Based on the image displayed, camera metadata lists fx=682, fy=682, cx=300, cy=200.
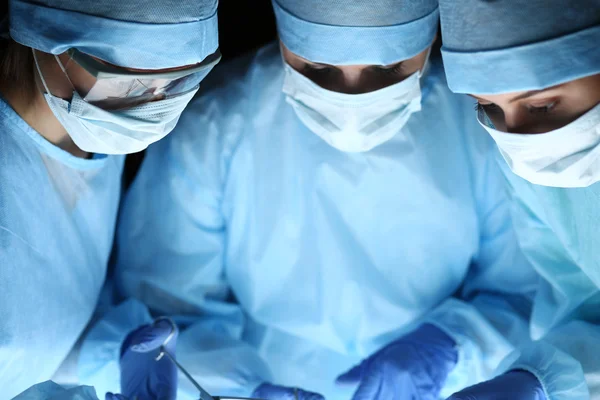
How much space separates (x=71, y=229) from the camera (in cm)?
176

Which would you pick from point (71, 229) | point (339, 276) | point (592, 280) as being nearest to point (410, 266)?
point (339, 276)

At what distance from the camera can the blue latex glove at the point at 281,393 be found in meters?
1.73

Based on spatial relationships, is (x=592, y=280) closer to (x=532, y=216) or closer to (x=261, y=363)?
(x=532, y=216)

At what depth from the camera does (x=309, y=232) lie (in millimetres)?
1982

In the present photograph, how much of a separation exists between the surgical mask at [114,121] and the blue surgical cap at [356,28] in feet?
1.05

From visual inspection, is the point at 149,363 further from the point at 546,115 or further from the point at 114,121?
the point at 546,115

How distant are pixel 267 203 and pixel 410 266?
458 mm

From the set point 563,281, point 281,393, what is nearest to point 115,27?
point 281,393

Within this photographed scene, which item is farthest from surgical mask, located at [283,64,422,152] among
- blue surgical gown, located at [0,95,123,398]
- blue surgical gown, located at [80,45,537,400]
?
blue surgical gown, located at [0,95,123,398]

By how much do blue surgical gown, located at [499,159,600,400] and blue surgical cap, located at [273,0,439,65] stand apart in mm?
412

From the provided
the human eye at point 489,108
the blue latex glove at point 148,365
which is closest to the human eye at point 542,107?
the human eye at point 489,108

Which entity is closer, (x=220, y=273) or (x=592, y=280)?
(x=592, y=280)

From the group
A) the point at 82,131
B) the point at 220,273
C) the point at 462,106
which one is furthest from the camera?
the point at 220,273

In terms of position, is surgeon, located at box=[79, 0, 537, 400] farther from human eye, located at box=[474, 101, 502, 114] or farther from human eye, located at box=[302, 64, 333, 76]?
human eye, located at box=[474, 101, 502, 114]
